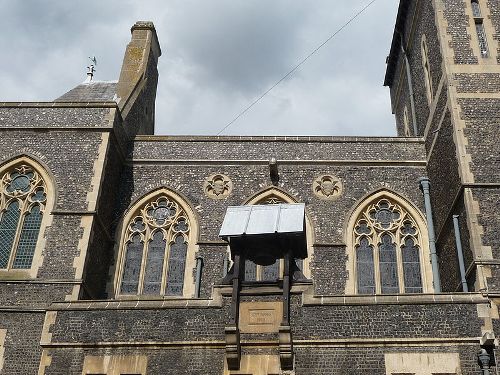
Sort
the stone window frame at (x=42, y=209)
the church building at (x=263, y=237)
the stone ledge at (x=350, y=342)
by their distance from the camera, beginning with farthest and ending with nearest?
the stone window frame at (x=42, y=209) → the church building at (x=263, y=237) → the stone ledge at (x=350, y=342)

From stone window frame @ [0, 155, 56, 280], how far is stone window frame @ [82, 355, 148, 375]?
399cm

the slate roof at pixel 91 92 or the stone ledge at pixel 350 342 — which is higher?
the slate roof at pixel 91 92

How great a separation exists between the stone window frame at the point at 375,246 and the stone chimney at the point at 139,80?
24.8 feet

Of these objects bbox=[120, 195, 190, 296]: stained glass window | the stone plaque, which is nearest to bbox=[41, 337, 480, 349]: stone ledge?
the stone plaque

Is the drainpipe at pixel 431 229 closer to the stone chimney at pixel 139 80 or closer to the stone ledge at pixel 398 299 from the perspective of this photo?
the stone ledge at pixel 398 299

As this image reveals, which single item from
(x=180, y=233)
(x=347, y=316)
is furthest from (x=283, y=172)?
(x=347, y=316)

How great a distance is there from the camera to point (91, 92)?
22891 mm

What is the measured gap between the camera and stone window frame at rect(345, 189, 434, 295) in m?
17.1

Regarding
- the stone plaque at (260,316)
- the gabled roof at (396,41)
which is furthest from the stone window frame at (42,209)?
the gabled roof at (396,41)

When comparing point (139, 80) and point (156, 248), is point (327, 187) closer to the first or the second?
A: point (156, 248)

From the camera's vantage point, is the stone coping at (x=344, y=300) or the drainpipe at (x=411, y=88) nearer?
the stone coping at (x=344, y=300)

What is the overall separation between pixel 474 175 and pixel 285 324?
241 inches

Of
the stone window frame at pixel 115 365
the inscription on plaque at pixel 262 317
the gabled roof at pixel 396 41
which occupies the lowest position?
the stone window frame at pixel 115 365

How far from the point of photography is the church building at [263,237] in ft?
41.4
